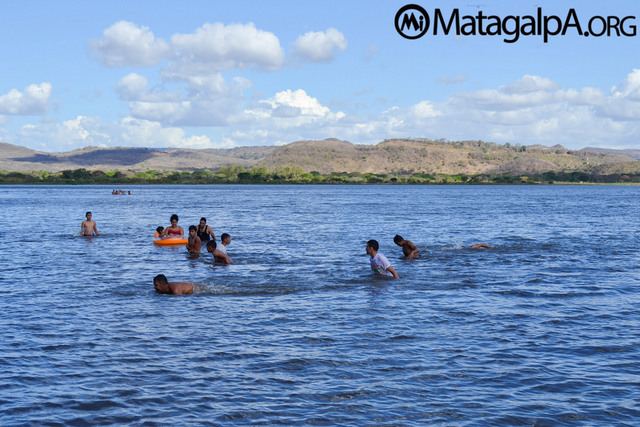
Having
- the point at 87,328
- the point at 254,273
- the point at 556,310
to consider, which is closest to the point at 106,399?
the point at 87,328

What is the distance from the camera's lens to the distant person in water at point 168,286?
19766 millimetres

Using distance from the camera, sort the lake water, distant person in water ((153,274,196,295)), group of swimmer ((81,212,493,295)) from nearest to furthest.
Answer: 1. the lake water
2. distant person in water ((153,274,196,295))
3. group of swimmer ((81,212,493,295))

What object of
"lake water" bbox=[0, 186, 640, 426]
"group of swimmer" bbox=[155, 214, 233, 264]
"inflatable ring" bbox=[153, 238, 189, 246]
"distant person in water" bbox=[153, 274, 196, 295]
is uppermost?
"group of swimmer" bbox=[155, 214, 233, 264]

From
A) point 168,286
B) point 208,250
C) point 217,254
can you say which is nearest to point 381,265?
point 168,286

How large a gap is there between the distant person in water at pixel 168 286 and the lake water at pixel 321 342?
271 mm

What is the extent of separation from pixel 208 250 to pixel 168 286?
247 inches

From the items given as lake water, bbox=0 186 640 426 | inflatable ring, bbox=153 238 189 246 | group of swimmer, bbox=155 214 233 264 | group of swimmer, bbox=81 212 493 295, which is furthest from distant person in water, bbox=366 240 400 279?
inflatable ring, bbox=153 238 189 246

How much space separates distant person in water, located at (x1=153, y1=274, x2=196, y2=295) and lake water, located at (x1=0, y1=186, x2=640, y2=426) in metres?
0.27

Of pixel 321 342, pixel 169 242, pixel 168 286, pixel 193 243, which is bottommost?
pixel 321 342

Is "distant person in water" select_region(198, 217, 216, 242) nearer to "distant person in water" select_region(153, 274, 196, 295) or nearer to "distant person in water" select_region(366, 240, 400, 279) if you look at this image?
"distant person in water" select_region(366, 240, 400, 279)

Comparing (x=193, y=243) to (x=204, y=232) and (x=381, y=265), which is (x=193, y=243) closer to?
(x=204, y=232)

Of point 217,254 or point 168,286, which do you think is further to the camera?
point 217,254

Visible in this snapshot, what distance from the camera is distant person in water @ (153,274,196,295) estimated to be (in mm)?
19766

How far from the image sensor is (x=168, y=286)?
19.8 m
